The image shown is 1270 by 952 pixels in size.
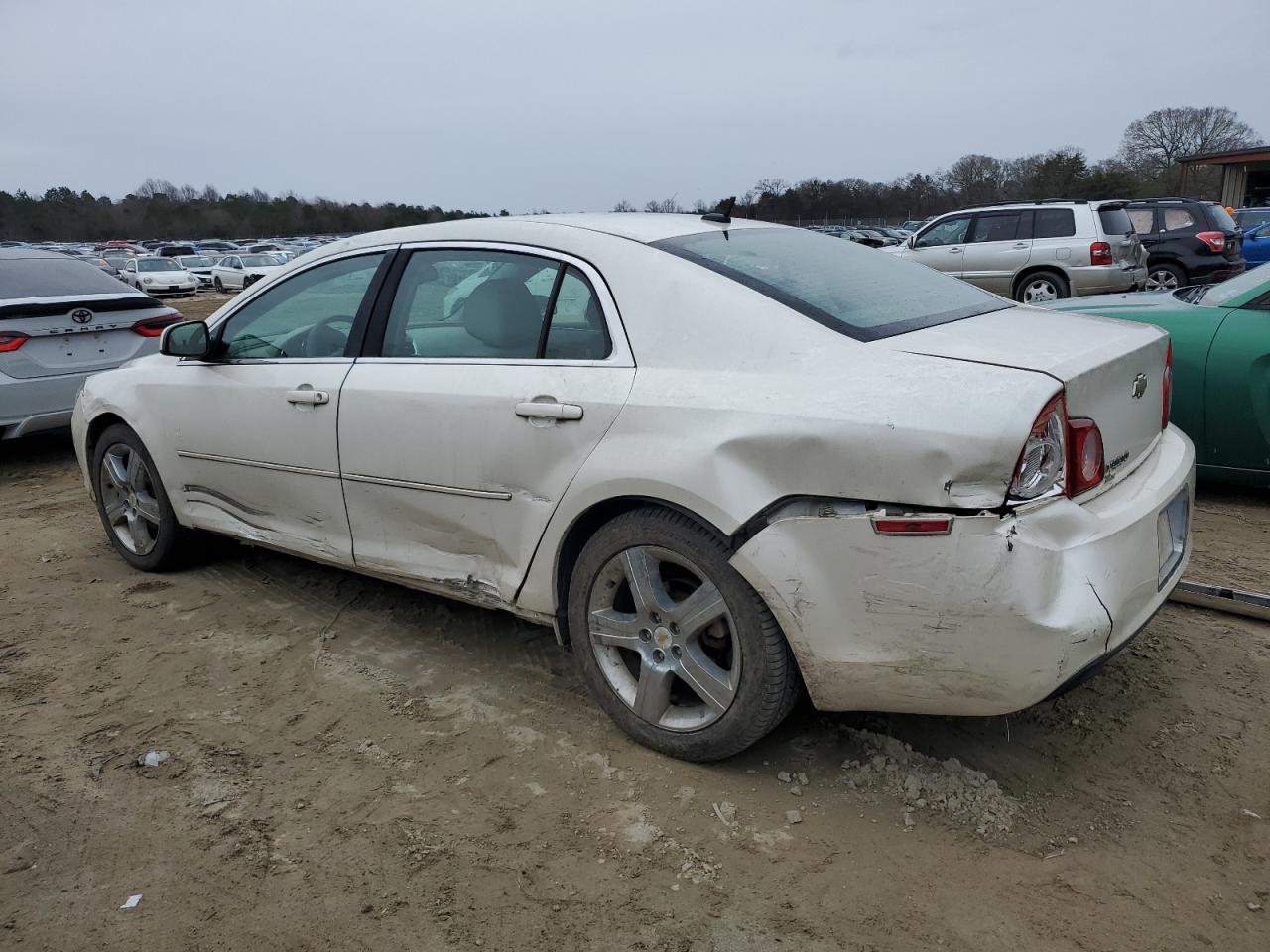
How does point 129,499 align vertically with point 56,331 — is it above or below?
below

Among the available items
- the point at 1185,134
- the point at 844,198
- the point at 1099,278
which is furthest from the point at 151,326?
the point at 1185,134

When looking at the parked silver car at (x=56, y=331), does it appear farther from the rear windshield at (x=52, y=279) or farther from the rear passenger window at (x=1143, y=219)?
the rear passenger window at (x=1143, y=219)

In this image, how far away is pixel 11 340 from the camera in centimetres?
646

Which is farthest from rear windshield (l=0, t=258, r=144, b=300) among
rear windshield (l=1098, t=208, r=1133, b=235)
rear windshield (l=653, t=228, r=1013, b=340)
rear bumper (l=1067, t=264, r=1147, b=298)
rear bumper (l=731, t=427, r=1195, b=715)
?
rear windshield (l=1098, t=208, r=1133, b=235)

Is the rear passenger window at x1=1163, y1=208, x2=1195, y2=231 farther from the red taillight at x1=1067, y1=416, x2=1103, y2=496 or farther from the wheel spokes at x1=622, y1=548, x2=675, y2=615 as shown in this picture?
the wheel spokes at x1=622, y1=548, x2=675, y2=615

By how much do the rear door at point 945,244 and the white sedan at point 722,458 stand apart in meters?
11.9

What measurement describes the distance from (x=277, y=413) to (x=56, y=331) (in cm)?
403

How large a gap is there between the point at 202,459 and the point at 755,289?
2.61m

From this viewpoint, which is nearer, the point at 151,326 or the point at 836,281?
the point at 836,281

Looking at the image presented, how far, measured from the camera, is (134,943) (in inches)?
88.2

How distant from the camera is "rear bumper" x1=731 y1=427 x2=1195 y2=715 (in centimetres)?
221

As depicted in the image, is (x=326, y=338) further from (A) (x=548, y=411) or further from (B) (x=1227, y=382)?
(B) (x=1227, y=382)

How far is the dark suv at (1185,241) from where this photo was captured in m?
15.0

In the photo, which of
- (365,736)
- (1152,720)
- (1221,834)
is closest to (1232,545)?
(1152,720)
